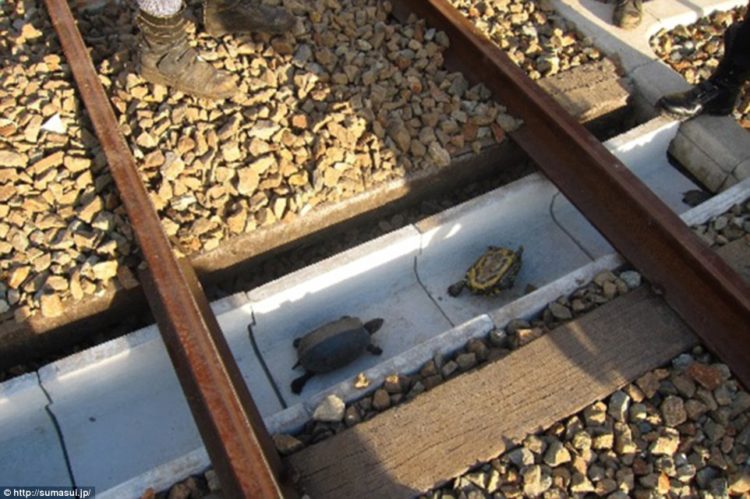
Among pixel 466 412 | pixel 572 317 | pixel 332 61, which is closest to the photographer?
pixel 466 412

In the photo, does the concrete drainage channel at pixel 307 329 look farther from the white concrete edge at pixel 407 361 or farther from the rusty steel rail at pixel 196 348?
the rusty steel rail at pixel 196 348

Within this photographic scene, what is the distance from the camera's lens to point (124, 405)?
10.4 feet

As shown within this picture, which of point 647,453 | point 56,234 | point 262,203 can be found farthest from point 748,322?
point 56,234

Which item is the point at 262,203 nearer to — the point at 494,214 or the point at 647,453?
the point at 494,214

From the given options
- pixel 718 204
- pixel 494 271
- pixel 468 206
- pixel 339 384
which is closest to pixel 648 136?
pixel 718 204

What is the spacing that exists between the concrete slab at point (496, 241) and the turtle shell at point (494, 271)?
0.41ft

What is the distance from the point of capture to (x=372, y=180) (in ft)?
11.7

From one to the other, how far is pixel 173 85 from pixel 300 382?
1674 mm

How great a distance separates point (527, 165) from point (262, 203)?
1.59 metres

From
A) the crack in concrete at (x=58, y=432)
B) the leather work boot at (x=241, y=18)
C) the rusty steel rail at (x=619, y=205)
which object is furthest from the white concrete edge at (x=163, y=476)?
the leather work boot at (x=241, y=18)

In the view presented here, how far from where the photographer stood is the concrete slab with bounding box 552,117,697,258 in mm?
3740

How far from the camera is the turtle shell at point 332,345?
3.08 m

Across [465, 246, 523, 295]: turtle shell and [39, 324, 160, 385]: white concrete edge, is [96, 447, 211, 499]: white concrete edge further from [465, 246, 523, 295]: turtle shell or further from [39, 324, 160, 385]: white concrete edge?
[465, 246, 523, 295]: turtle shell

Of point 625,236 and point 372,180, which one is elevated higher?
point 372,180
